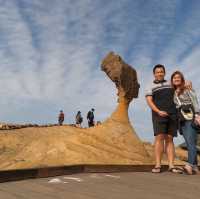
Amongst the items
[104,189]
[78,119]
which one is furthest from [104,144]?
[104,189]

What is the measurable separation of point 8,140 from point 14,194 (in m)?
25.6

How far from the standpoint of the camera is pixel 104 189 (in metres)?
4.30

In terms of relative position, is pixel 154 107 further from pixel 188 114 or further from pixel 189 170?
pixel 189 170

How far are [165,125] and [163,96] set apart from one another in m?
0.44

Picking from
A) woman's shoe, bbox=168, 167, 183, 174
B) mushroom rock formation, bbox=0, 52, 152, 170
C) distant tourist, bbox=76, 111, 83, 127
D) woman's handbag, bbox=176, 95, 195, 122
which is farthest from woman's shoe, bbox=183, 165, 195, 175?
distant tourist, bbox=76, 111, 83, 127

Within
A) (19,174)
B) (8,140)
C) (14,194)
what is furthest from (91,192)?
(8,140)

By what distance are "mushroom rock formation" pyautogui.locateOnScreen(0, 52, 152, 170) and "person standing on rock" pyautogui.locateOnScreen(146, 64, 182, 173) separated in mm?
8373

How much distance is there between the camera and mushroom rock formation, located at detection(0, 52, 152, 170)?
16.6m

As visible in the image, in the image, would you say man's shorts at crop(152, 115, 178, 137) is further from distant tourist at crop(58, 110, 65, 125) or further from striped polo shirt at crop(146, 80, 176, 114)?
distant tourist at crop(58, 110, 65, 125)

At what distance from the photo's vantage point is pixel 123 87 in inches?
819

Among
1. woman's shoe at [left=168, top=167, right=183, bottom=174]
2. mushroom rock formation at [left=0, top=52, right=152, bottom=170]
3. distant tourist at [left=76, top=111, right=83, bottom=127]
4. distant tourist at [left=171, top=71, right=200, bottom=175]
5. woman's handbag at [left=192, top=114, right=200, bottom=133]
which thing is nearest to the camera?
woman's handbag at [left=192, top=114, right=200, bottom=133]

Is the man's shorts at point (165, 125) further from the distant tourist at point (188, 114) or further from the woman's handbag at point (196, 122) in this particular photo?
the woman's handbag at point (196, 122)

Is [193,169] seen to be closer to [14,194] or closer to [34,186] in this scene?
[34,186]

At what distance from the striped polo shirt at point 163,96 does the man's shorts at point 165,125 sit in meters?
0.12
